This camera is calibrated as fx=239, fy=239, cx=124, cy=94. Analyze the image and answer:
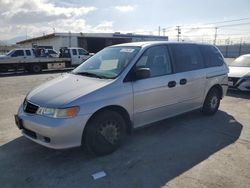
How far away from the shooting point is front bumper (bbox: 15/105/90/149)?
3.27m

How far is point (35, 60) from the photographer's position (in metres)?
18.3

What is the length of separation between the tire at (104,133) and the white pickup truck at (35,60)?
15946mm

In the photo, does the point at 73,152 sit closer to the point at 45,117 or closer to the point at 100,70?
the point at 45,117

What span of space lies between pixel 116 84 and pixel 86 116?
0.72 meters

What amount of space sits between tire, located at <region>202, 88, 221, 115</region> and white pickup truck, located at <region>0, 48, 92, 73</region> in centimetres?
1555

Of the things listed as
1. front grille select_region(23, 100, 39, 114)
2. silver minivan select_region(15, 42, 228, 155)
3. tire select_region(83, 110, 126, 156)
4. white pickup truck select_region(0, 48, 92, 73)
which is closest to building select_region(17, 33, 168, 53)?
white pickup truck select_region(0, 48, 92, 73)

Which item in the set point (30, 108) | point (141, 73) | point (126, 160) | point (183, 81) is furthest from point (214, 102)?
point (30, 108)

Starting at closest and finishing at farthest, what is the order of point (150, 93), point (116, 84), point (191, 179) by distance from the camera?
point (191, 179) < point (116, 84) < point (150, 93)

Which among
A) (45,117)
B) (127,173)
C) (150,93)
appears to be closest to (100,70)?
(150,93)

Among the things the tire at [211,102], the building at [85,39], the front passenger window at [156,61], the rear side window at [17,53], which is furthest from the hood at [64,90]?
the building at [85,39]

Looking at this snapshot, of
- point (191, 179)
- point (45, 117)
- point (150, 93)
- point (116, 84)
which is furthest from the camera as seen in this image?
point (150, 93)

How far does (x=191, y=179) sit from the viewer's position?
316 cm

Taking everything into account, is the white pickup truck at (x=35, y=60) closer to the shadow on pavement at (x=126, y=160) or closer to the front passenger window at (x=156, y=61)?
the shadow on pavement at (x=126, y=160)

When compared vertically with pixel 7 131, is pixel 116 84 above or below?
above
